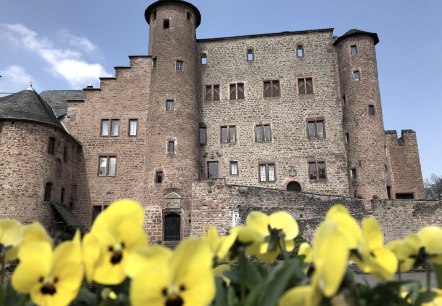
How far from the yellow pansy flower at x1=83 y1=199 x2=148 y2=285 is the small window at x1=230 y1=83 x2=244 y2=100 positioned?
31.9 metres

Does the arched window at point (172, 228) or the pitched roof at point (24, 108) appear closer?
the pitched roof at point (24, 108)

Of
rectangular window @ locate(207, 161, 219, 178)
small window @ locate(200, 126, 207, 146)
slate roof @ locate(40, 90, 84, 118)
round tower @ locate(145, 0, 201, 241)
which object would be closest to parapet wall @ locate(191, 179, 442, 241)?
round tower @ locate(145, 0, 201, 241)

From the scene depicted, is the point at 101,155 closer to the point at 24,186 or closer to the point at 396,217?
the point at 24,186

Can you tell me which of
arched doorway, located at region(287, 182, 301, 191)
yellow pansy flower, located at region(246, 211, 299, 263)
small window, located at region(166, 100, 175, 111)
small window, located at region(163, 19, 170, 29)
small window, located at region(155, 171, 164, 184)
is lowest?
yellow pansy flower, located at region(246, 211, 299, 263)

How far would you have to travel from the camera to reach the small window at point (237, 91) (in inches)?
1287

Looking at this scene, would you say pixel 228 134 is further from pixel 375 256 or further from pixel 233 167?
pixel 375 256

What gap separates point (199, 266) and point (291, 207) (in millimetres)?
25112

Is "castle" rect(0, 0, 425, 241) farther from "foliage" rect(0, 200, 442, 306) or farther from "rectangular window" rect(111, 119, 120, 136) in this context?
"foliage" rect(0, 200, 442, 306)

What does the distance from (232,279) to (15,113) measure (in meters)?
27.3

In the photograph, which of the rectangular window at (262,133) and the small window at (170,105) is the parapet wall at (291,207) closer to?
the small window at (170,105)

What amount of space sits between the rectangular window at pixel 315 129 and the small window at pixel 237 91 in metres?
6.04

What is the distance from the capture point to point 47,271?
3.66 ft

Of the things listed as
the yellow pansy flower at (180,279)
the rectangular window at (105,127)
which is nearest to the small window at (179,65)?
the rectangular window at (105,127)

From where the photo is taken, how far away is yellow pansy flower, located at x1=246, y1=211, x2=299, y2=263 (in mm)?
1440
